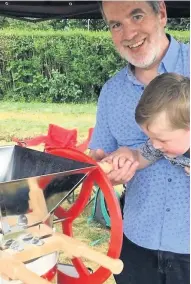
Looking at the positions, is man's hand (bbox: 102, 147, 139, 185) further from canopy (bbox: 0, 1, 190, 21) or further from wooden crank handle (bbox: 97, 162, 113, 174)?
canopy (bbox: 0, 1, 190, 21)

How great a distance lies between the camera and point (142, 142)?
1672 mm

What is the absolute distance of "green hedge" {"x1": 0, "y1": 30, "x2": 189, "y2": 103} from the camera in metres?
10.2

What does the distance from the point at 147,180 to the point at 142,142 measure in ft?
0.43

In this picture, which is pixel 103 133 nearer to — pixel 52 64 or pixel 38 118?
pixel 38 118

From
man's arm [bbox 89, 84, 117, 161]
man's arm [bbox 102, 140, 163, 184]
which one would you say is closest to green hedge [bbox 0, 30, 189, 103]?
man's arm [bbox 89, 84, 117, 161]

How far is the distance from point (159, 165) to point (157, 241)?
0.25 meters

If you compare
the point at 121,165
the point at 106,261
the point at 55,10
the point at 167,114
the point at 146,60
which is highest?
the point at 55,10

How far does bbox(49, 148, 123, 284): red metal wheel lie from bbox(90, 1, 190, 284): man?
0.84ft

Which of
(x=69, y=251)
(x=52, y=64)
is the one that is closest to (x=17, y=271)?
(x=69, y=251)

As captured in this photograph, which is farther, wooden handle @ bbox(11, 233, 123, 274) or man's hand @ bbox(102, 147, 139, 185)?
man's hand @ bbox(102, 147, 139, 185)

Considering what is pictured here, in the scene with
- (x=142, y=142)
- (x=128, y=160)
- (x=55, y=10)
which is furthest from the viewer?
(x=55, y=10)

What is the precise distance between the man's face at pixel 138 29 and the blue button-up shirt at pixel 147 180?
0.07 meters

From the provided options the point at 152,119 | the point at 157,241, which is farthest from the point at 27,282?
the point at 157,241

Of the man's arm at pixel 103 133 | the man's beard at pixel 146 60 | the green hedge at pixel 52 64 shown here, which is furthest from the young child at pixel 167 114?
the green hedge at pixel 52 64
